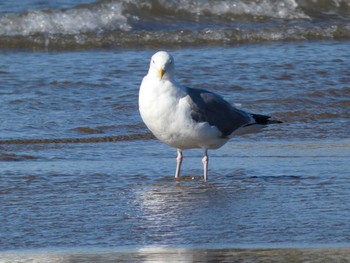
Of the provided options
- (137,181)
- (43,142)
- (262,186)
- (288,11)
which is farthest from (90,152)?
(288,11)

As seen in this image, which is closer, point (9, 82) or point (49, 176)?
point (49, 176)

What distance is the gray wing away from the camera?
643cm

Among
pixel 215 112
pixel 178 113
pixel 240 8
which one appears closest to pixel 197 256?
pixel 178 113

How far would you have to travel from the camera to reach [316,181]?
20.2 feet

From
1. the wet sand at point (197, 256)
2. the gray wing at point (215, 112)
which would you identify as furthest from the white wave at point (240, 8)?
the wet sand at point (197, 256)

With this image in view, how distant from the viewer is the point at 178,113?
631 centimetres

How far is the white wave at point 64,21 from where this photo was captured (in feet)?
41.5

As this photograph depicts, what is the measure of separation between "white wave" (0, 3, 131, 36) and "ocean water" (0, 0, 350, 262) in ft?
0.07

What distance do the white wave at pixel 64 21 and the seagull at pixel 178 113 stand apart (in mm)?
6278

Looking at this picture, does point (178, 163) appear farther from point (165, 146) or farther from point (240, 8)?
point (240, 8)

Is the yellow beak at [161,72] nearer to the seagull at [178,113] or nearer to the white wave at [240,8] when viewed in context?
the seagull at [178,113]

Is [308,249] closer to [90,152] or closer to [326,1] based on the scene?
[90,152]

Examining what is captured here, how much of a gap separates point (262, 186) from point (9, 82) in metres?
3.98

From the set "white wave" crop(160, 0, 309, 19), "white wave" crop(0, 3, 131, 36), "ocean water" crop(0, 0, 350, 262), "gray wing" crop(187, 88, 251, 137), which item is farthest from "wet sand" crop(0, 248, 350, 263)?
"white wave" crop(160, 0, 309, 19)
